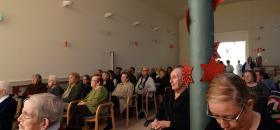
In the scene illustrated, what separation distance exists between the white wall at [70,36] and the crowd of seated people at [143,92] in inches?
23.1

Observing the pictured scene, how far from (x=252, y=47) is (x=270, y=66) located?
1087 mm

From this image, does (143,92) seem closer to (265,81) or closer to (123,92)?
(123,92)

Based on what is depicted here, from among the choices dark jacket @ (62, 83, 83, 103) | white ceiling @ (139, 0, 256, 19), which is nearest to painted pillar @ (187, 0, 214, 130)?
dark jacket @ (62, 83, 83, 103)

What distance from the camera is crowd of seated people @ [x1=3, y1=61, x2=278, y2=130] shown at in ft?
8.74

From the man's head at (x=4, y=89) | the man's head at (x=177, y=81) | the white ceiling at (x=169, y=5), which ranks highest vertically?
the white ceiling at (x=169, y=5)

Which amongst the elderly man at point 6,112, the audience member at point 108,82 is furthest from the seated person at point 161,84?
the elderly man at point 6,112

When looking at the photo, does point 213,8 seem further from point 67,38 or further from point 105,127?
point 67,38

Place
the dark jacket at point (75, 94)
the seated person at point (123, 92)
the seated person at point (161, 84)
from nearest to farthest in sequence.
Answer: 1. the dark jacket at point (75, 94)
2. the seated person at point (123, 92)
3. the seated person at point (161, 84)

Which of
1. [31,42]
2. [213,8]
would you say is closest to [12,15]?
[31,42]

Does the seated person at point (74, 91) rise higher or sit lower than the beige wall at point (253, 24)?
lower

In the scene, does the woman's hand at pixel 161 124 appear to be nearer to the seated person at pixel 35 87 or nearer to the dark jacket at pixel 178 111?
the dark jacket at pixel 178 111

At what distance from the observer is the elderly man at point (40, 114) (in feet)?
5.36

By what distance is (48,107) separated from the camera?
1668mm

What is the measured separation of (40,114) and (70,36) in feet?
17.8
